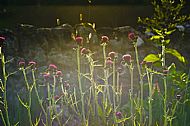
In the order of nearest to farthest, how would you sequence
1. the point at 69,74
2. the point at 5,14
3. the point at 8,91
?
the point at 8,91 < the point at 69,74 < the point at 5,14

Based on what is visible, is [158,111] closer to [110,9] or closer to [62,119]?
[62,119]

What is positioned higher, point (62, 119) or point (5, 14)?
point (5, 14)

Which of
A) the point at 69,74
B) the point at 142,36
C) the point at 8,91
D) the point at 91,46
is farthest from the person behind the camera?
the point at 142,36

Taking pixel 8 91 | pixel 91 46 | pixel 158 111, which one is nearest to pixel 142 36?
pixel 91 46

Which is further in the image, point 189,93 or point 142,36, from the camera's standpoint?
point 142,36

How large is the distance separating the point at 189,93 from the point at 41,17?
352 centimetres

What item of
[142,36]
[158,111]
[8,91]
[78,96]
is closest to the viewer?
[158,111]

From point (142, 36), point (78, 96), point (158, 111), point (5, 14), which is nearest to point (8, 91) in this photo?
point (78, 96)

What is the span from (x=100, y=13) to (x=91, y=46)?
138 cm

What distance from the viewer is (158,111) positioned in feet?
8.94

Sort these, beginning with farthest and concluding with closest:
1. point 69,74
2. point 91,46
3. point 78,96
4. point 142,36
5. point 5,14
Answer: point 5,14, point 142,36, point 91,46, point 69,74, point 78,96

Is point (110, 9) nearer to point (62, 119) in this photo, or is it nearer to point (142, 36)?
point (142, 36)

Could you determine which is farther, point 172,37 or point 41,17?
point 41,17

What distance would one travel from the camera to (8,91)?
3369 mm
